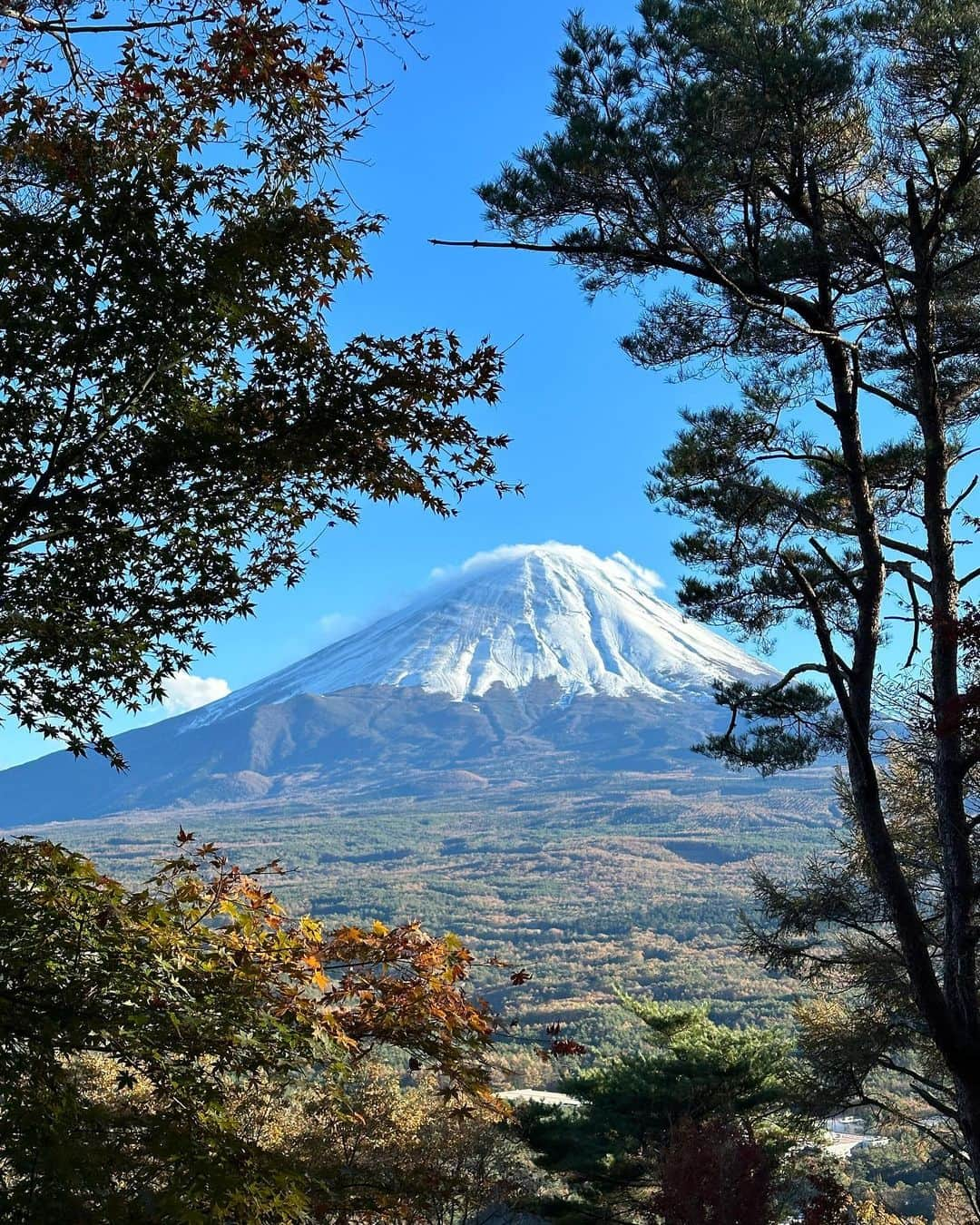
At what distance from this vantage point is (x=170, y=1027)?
9.98 ft

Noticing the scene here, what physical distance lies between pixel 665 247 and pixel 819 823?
368ft

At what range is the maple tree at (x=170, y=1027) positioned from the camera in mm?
2904

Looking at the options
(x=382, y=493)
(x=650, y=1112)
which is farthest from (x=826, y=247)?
(x=650, y=1112)

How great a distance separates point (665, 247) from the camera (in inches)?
238

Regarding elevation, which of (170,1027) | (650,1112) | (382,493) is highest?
(382,493)

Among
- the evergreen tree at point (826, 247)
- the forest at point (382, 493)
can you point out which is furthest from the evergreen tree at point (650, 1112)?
the evergreen tree at point (826, 247)

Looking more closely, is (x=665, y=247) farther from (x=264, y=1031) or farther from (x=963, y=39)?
(x=264, y=1031)

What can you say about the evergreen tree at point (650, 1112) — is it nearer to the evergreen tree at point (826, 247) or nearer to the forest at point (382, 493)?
the forest at point (382, 493)

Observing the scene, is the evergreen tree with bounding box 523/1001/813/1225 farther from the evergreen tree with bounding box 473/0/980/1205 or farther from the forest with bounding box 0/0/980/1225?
the evergreen tree with bounding box 473/0/980/1205

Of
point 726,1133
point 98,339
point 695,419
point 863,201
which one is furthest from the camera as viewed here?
point 726,1133

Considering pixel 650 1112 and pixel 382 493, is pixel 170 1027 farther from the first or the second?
pixel 650 1112

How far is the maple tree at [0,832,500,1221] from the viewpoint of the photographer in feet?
9.53

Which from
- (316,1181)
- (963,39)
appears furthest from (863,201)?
(316,1181)

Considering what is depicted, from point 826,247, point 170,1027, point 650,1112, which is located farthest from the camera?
point 650,1112
